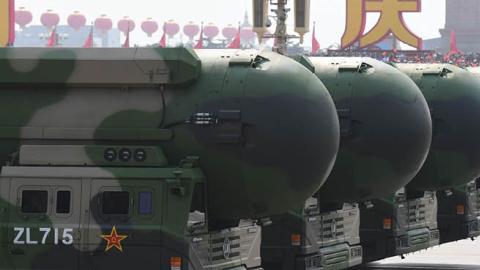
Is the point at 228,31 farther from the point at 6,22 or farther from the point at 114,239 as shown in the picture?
the point at 114,239

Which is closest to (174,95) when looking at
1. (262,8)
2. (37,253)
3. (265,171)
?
(265,171)

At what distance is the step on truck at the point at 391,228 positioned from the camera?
1672 centimetres

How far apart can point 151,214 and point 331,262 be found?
3.67 metres

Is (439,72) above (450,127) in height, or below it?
above

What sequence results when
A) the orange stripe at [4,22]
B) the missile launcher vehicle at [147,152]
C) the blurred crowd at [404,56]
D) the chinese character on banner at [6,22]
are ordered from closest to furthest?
the missile launcher vehicle at [147,152], the blurred crowd at [404,56], the orange stripe at [4,22], the chinese character on banner at [6,22]

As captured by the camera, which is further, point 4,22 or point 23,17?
point 23,17

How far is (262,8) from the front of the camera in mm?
30766

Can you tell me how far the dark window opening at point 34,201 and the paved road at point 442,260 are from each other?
29.0 feet

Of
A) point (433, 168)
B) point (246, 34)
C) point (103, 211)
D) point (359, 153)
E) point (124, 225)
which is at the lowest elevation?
point (124, 225)

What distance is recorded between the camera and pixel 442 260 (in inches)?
864

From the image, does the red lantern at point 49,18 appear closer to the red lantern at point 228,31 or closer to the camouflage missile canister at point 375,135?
the red lantern at point 228,31

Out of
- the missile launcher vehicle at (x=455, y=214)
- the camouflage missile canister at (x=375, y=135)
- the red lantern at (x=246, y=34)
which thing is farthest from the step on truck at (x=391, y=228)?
the red lantern at (x=246, y=34)

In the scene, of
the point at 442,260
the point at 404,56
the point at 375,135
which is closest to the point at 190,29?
the point at 404,56

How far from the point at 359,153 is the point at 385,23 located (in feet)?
178
